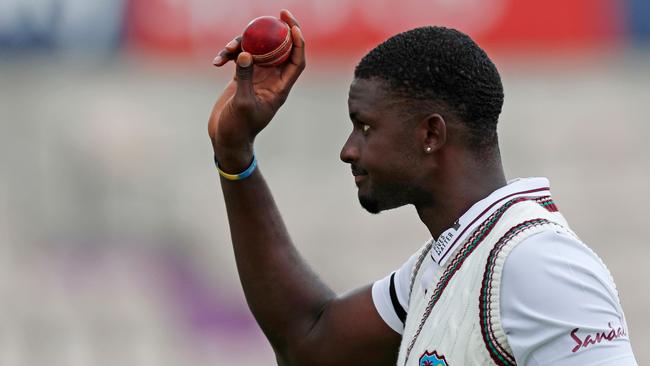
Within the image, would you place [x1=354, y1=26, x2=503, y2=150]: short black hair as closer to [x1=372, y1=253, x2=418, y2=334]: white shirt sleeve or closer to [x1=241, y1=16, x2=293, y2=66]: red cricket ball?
[x1=241, y1=16, x2=293, y2=66]: red cricket ball

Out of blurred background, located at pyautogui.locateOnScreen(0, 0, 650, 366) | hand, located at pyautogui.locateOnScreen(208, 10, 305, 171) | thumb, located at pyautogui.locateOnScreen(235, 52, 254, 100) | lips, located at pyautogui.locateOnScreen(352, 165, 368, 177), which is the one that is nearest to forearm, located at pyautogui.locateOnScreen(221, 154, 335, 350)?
hand, located at pyautogui.locateOnScreen(208, 10, 305, 171)

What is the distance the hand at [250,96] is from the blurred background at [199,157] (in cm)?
672

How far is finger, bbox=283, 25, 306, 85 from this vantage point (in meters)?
3.46

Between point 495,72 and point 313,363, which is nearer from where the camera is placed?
point 495,72

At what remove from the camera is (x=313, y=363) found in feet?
12.2

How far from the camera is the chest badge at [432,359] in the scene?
2951 mm

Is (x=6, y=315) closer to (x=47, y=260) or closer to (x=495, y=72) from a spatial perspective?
(x=47, y=260)

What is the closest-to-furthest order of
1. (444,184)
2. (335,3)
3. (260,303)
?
(444,184), (260,303), (335,3)

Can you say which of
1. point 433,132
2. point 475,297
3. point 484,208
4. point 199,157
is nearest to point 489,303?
point 475,297

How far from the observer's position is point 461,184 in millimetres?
3154

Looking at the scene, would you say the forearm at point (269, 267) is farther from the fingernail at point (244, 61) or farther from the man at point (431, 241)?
the fingernail at point (244, 61)

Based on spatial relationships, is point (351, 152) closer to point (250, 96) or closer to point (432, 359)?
point (250, 96)

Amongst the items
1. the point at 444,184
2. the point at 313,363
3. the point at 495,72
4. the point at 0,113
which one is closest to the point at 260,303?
the point at 313,363

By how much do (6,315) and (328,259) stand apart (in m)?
2.73
